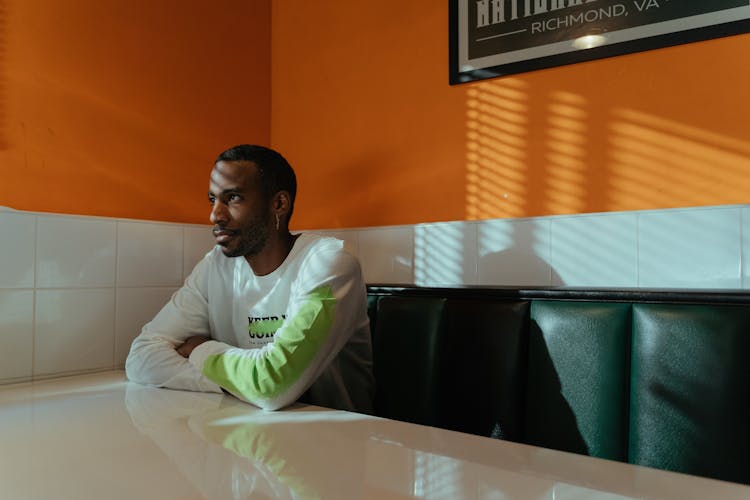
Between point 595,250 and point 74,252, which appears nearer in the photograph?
point 595,250

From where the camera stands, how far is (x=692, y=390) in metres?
1.21

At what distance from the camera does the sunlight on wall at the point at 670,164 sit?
1.58m

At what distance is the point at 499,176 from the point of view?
1.97m

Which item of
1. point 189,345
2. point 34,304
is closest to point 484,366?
point 189,345

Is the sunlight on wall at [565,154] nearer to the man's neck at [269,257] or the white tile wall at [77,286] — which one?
the man's neck at [269,257]

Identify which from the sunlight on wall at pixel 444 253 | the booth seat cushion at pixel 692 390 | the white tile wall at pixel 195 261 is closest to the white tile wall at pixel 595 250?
the white tile wall at pixel 195 261

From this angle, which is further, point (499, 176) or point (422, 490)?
point (499, 176)

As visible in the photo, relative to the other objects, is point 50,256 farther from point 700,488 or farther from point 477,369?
point 700,488

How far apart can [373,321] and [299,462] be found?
93cm

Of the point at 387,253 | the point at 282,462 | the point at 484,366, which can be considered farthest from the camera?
the point at 387,253

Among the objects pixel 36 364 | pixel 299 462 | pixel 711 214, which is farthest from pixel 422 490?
pixel 36 364

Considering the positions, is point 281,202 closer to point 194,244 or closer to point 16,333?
point 194,244

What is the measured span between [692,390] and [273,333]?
1.01m

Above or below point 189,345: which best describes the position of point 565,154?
above
